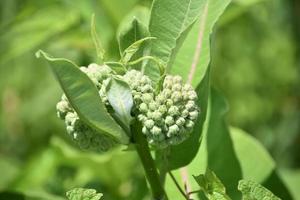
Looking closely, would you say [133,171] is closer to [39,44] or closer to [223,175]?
[39,44]

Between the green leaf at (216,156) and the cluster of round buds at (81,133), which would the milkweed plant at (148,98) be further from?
the green leaf at (216,156)

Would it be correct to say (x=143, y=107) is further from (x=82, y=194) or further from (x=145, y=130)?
(x=82, y=194)

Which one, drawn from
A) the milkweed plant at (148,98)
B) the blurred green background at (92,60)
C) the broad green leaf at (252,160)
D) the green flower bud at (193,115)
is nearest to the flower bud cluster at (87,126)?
the milkweed plant at (148,98)

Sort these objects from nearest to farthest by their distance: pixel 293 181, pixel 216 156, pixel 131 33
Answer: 1. pixel 131 33
2. pixel 216 156
3. pixel 293 181

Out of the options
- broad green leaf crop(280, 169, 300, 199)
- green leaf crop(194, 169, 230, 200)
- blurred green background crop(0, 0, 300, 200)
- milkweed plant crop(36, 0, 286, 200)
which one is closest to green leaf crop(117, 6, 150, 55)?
milkweed plant crop(36, 0, 286, 200)

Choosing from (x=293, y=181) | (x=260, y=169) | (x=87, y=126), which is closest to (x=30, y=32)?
(x=293, y=181)

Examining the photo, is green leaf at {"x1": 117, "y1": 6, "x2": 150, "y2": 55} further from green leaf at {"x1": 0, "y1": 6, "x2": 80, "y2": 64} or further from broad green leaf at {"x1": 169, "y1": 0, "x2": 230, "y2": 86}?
green leaf at {"x1": 0, "y1": 6, "x2": 80, "y2": 64}
